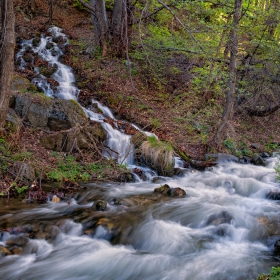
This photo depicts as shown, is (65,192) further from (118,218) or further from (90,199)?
(118,218)

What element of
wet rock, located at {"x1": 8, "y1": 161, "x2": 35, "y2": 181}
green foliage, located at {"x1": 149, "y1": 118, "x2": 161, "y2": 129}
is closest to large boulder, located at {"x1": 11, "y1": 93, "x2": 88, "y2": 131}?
wet rock, located at {"x1": 8, "y1": 161, "x2": 35, "y2": 181}

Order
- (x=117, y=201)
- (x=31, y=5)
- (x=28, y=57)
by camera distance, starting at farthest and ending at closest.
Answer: (x=31, y=5), (x=28, y=57), (x=117, y=201)

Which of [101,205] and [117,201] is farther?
[117,201]

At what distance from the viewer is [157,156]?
883 centimetres

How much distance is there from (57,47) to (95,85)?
13.3 feet

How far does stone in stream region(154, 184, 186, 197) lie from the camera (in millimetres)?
7391

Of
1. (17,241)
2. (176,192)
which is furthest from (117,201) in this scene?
(17,241)

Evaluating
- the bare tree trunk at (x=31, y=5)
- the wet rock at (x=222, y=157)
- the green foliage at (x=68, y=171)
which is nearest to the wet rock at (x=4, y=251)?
the green foliage at (x=68, y=171)

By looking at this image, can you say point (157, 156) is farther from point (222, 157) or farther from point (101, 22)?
point (101, 22)

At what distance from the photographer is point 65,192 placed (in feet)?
22.6

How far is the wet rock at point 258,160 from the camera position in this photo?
10.5 meters

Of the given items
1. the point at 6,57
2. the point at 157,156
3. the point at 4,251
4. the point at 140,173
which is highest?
the point at 6,57

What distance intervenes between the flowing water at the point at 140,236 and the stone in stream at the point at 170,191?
0.53 feet

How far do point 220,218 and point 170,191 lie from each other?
1598mm
